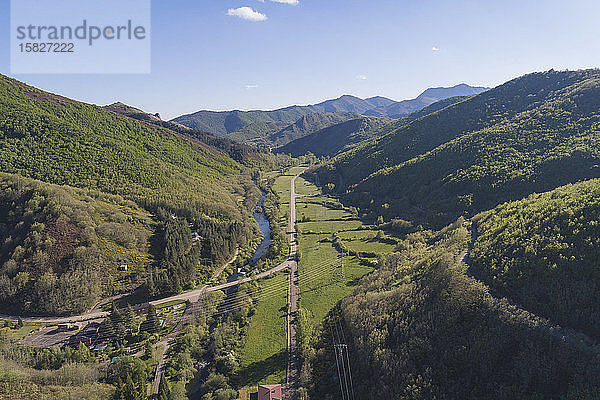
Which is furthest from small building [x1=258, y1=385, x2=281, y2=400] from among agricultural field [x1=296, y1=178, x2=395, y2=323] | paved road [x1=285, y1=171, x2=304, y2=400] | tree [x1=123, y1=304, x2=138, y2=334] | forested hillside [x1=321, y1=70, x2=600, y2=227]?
forested hillside [x1=321, y1=70, x2=600, y2=227]

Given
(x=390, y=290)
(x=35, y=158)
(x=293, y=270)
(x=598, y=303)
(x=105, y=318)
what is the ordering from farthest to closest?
(x=35, y=158) → (x=293, y=270) → (x=105, y=318) → (x=390, y=290) → (x=598, y=303)

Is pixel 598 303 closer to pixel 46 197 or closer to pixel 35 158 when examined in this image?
pixel 46 197

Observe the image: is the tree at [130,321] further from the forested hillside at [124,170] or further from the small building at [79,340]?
the forested hillside at [124,170]

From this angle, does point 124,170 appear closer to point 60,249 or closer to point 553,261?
point 60,249

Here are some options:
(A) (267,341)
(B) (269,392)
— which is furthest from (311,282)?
(B) (269,392)

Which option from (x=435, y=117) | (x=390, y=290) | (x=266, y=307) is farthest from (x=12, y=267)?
(x=435, y=117)

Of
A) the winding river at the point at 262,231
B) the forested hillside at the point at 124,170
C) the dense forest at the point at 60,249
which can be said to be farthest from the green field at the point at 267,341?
the dense forest at the point at 60,249

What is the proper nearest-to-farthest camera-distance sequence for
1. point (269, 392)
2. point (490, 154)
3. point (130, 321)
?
point (269, 392), point (130, 321), point (490, 154)

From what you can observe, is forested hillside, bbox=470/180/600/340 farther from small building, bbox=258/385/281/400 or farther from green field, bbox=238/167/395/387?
green field, bbox=238/167/395/387
